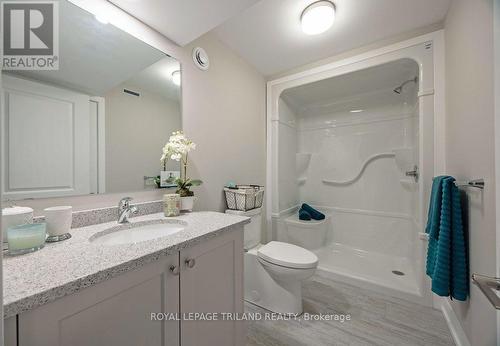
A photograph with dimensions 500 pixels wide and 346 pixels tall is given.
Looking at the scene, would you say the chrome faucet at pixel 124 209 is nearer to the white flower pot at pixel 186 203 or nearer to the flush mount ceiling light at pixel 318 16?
the white flower pot at pixel 186 203

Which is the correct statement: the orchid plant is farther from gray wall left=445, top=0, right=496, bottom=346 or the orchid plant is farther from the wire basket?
gray wall left=445, top=0, right=496, bottom=346

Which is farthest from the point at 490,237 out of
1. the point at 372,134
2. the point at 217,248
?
the point at 372,134

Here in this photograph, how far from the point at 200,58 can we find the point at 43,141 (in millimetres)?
1153

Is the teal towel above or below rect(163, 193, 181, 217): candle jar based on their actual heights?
below

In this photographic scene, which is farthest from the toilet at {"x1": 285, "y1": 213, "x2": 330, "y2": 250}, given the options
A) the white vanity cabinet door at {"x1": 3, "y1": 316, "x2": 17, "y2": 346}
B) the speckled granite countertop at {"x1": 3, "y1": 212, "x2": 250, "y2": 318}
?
the white vanity cabinet door at {"x1": 3, "y1": 316, "x2": 17, "y2": 346}

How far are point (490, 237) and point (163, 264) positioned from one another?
1.42 meters

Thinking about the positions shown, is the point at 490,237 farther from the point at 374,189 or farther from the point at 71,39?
the point at 71,39

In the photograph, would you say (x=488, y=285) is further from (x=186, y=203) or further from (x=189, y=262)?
(x=186, y=203)

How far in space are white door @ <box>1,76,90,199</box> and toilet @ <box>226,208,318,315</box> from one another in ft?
3.55

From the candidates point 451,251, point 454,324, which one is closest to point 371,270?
point 454,324

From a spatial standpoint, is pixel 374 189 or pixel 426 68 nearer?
pixel 426 68

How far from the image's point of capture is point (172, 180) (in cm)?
146

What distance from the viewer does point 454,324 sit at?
137 cm

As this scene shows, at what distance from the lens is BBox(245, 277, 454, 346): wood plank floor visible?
133 cm
